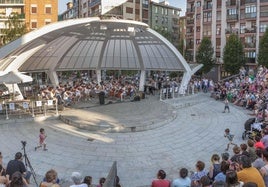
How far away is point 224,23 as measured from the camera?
62.2 meters

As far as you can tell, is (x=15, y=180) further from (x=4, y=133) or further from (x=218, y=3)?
(x=218, y=3)

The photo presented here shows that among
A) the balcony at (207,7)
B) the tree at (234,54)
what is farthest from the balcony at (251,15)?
the balcony at (207,7)

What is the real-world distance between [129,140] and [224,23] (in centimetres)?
5167

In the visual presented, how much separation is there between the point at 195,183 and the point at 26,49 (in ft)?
57.9

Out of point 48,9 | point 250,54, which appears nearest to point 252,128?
point 250,54

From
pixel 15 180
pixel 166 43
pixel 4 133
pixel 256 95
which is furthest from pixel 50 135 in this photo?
pixel 256 95

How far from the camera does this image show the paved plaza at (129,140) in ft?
42.5

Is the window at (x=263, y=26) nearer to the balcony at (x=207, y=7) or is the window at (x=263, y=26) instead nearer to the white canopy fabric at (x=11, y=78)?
the balcony at (x=207, y=7)

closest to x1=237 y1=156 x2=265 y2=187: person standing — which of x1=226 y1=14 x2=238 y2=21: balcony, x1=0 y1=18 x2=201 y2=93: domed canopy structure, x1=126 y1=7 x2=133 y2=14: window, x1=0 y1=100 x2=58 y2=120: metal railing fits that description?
x1=0 y1=100 x2=58 y2=120: metal railing

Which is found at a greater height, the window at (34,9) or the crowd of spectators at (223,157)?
the window at (34,9)

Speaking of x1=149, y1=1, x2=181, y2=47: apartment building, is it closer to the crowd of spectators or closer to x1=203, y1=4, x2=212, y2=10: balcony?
x1=203, y1=4, x2=212, y2=10: balcony

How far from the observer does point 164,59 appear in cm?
3209

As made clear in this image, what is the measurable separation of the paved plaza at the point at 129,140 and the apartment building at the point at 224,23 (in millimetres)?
37390

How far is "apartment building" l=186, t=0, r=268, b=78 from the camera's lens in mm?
57062
